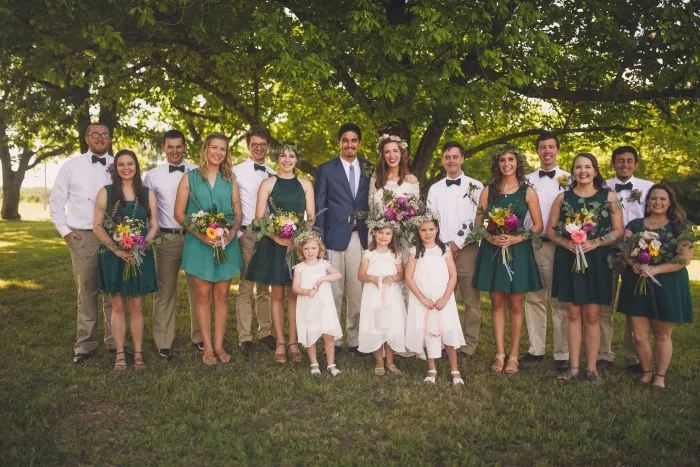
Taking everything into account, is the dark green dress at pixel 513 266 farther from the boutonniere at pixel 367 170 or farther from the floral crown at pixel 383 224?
the boutonniere at pixel 367 170

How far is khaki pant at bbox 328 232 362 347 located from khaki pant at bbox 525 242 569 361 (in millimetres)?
2070

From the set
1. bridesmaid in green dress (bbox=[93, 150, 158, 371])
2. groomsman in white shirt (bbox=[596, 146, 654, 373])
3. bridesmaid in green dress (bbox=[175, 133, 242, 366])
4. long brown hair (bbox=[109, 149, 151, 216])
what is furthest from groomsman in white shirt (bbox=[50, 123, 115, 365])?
groomsman in white shirt (bbox=[596, 146, 654, 373])

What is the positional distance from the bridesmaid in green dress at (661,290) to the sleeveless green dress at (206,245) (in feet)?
13.9

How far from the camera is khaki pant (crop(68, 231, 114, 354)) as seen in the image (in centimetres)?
619

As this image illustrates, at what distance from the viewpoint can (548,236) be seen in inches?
236

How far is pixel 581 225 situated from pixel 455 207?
4.91 ft

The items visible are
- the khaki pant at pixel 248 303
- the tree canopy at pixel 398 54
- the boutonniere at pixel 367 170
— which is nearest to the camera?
the boutonniere at pixel 367 170

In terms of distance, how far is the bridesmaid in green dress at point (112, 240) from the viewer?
5887mm

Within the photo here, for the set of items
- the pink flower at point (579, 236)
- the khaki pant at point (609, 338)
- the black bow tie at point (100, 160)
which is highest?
the black bow tie at point (100, 160)

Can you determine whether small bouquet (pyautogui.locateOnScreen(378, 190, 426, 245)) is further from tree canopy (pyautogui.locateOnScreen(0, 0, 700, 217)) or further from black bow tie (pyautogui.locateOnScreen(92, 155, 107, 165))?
black bow tie (pyautogui.locateOnScreen(92, 155, 107, 165))

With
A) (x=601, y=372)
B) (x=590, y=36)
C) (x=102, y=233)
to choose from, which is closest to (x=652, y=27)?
(x=590, y=36)

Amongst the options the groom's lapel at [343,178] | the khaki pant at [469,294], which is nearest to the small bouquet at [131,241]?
the groom's lapel at [343,178]

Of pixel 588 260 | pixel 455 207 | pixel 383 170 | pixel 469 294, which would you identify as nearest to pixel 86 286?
pixel 383 170

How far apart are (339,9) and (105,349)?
5823 mm
